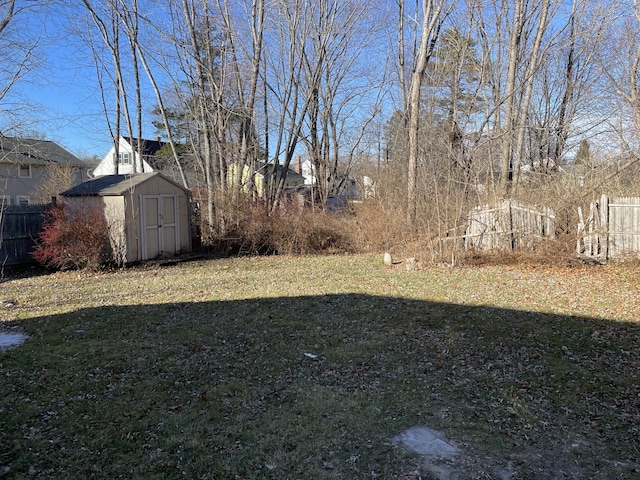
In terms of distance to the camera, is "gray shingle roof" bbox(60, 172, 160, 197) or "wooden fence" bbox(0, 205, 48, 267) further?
"gray shingle roof" bbox(60, 172, 160, 197)

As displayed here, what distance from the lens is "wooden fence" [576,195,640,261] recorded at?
9.98 meters

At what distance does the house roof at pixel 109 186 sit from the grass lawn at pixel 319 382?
11.4ft

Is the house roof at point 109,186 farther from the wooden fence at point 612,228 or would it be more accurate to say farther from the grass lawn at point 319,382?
the wooden fence at point 612,228

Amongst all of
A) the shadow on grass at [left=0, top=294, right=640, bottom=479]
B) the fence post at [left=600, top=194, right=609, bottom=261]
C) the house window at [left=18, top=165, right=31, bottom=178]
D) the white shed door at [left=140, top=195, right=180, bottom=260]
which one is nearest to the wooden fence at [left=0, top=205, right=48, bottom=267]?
the white shed door at [left=140, top=195, right=180, bottom=260]

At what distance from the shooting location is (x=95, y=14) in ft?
45.9

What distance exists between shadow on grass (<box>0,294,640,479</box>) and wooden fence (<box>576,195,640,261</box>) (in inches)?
207

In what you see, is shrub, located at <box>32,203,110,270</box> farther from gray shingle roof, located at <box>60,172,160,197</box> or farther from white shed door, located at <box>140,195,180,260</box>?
white shed door, located at <box>140,195,180,260</box>

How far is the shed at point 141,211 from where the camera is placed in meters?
10.5

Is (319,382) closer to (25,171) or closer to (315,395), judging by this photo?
(315,395)

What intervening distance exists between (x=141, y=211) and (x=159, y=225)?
700mm

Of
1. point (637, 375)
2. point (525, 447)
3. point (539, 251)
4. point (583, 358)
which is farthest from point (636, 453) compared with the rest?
point (539, 251)

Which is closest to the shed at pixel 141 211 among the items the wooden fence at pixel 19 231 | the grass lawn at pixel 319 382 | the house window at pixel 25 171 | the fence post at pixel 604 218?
the wooden fence at pixel 19 231

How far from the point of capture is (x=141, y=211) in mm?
10992

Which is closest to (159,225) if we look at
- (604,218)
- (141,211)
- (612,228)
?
(141,211)
